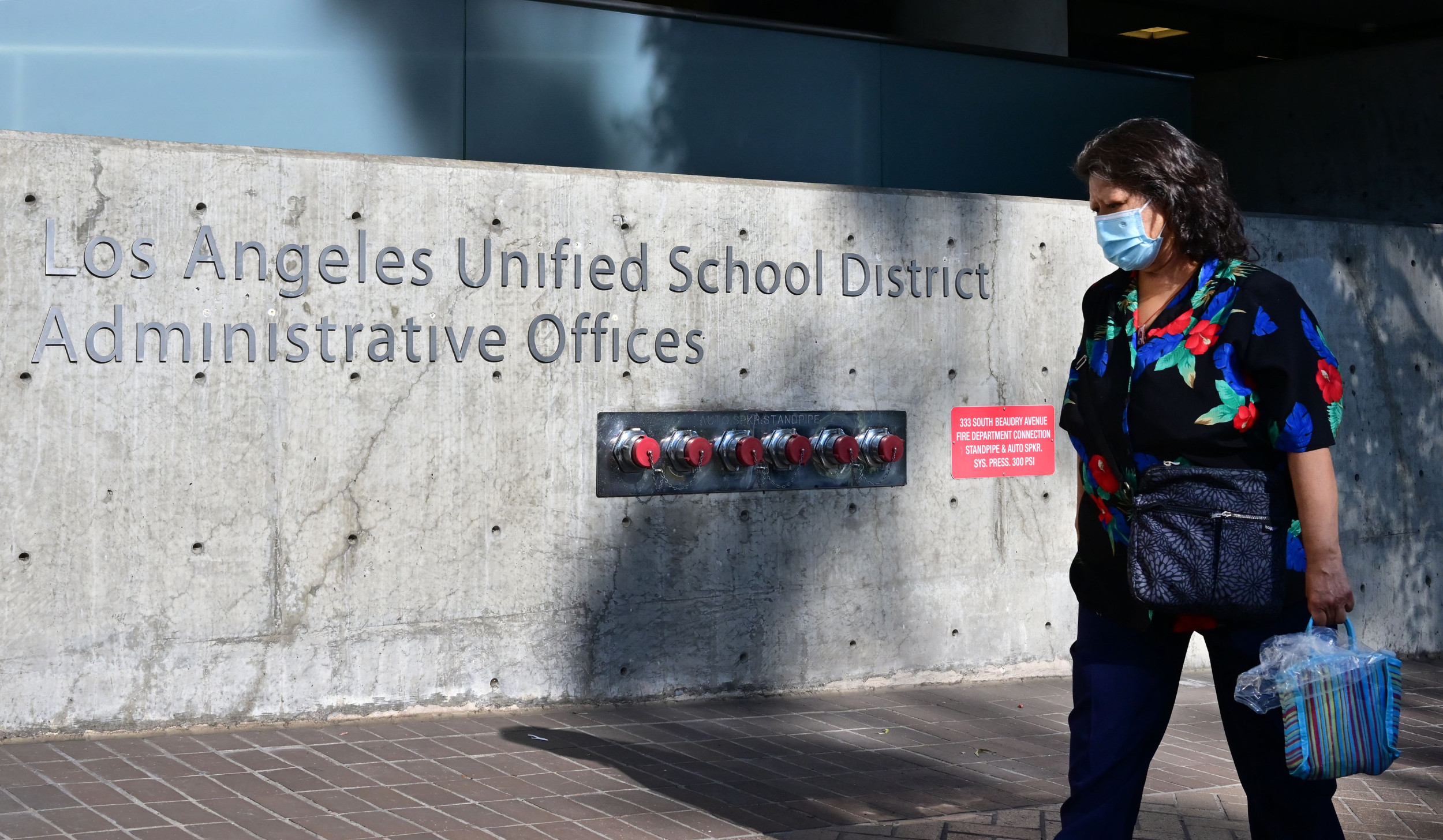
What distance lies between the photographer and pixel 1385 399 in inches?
304

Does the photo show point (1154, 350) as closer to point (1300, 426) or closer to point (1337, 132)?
point (1300, 426)

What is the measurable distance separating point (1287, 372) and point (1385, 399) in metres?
5.16

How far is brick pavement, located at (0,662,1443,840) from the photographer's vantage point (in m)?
4.48

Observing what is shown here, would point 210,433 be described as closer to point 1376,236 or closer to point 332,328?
point 332,328

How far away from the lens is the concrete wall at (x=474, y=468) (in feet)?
17.3

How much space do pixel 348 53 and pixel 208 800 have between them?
3.45 meters

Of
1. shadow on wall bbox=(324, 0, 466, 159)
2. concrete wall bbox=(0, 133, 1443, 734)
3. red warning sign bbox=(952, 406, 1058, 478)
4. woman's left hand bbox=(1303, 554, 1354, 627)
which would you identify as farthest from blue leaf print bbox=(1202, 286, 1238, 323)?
shadow on wall bbox=(324, 0, 466, 159)

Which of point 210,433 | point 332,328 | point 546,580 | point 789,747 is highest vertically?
point 332,328

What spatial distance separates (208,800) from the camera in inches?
181

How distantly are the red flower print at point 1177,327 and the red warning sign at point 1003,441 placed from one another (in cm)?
355

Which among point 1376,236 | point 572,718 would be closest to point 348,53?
point 572,718

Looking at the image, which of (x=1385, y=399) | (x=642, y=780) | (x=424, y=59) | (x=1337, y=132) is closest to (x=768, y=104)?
(x=424, y=59)

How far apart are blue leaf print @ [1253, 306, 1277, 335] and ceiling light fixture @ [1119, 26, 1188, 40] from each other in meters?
11.0

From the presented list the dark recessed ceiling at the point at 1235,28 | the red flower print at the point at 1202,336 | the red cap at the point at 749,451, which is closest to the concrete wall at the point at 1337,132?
the dark recessed ceiling at the point at 1235,28
